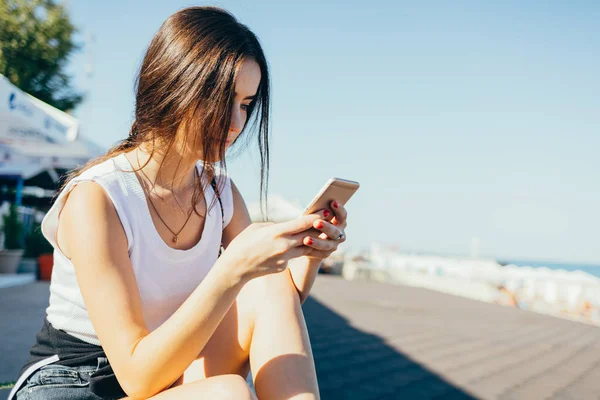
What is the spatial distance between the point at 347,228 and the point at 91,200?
69 cm

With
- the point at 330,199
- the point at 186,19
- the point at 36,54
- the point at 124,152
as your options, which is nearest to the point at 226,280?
the point at 330,199

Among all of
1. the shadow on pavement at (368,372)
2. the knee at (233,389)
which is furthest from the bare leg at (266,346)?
the shadow on pavement at (368,372)

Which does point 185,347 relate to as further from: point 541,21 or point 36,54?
point 541,21

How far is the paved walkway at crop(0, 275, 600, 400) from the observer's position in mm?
3104

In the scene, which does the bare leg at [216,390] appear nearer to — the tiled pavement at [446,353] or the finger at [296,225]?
the finger at [296,225]

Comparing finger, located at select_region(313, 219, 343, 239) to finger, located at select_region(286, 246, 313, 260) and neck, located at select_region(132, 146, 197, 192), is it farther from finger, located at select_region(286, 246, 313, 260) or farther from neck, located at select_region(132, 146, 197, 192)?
neck, located at select_region(132, 146, 197, 192)

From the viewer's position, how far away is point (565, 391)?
10.6ft

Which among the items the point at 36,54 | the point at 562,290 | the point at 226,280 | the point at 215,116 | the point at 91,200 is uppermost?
the point at 36,54

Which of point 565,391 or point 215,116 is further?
point 565,391

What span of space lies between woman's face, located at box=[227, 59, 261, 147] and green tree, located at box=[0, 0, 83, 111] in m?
14.1

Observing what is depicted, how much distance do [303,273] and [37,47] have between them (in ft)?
48.3

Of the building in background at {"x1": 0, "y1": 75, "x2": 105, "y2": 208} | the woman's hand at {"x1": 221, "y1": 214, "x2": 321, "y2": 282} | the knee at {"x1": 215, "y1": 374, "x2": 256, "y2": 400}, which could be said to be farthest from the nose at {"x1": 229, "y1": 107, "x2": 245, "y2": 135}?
the building in background at {"x1": 0, "y1": 75, "x2": 105, "y2": 208}

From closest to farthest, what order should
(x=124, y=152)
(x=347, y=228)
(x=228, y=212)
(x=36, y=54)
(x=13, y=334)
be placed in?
(x=347, y=228)
(x=124, y=152)
(x=228, y=212)
(x=13, y=334)
(x=36, y=54)

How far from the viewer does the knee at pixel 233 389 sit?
3.64 feet
